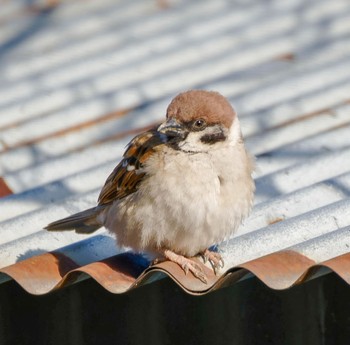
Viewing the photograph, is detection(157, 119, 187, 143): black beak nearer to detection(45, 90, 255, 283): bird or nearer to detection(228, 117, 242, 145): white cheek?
detection(45, 90, 255, 283): bird

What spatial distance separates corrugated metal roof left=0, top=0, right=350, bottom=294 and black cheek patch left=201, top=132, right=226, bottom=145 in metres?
0.26

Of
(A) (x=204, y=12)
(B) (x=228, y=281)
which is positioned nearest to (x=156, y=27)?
(A) (x=204, y=12)

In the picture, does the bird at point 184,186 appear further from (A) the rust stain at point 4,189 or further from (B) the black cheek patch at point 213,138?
(A) the rust stain at point 4,189

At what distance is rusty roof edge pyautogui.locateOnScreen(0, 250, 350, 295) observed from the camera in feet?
8.24

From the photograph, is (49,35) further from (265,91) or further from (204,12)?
(265,91)

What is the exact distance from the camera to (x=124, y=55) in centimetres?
507

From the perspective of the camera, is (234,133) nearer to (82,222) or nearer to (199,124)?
(199,124)

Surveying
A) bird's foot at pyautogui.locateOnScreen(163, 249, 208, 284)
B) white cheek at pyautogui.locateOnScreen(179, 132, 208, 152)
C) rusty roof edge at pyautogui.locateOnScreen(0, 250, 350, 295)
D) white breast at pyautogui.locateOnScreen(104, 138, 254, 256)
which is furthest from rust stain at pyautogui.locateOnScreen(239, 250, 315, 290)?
white cheek at pyautogui.locateOnScreen(179, 132, 208, 152)

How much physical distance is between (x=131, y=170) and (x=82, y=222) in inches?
10.7

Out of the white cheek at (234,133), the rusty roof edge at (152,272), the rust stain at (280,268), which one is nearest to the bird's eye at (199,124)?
the white cheek at (234,133)

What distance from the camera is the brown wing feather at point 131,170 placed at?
3.29 metres

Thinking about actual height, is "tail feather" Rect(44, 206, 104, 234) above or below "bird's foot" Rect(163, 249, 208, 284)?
above

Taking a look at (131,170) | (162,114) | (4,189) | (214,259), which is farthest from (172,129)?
(162,114)

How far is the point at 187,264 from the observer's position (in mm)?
3053
